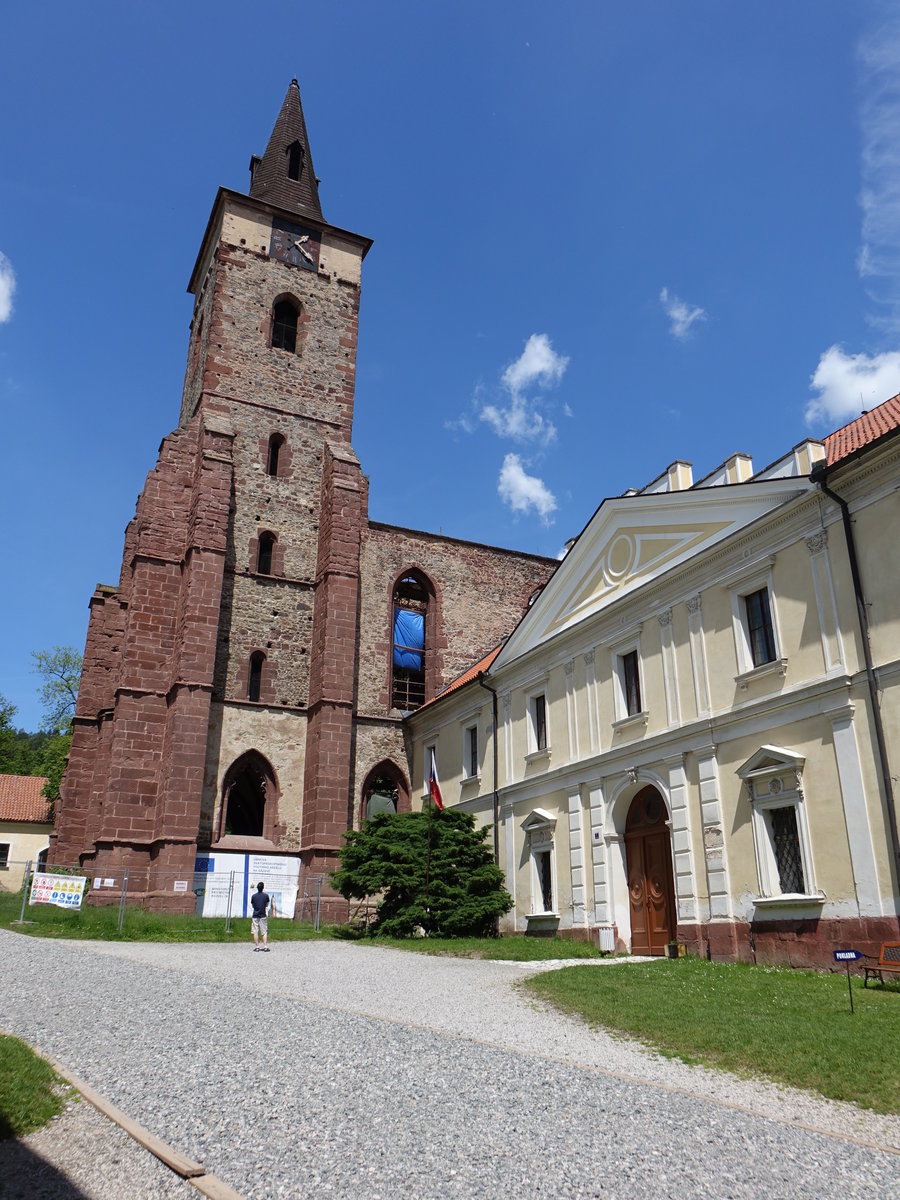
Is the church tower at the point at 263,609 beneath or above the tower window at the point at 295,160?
beneath

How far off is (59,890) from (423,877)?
8747 millimetres

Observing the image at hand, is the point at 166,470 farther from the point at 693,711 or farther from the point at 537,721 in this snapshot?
the point at 693,711

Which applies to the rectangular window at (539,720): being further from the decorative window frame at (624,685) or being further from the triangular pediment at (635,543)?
the decorative window frame at (624,685)

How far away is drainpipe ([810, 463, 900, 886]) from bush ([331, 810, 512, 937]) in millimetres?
10755

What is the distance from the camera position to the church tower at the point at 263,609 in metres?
26.7

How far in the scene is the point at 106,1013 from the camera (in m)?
10.2

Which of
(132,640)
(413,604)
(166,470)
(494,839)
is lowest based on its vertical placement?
(494,839)

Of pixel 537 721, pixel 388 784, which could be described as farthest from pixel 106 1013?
pixel 388 784

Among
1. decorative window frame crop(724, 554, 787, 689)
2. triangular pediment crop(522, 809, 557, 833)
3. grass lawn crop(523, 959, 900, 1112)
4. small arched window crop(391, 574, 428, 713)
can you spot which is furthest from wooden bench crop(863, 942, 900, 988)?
small arched window crop(391, 574, 428, 713)

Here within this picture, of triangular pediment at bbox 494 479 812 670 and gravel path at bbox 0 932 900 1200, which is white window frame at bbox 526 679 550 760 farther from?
gravel path at bbox 0 932 900 1200

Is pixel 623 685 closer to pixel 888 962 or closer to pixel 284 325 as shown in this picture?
pixel 888 962

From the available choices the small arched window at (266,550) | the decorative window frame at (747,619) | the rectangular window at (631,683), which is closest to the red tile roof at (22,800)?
the small arched window at (266,550)

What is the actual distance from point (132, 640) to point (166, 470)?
5831mm

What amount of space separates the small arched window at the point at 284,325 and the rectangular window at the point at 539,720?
58.2ft
